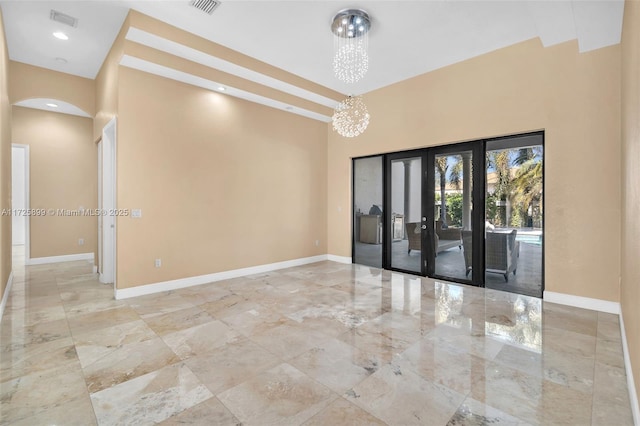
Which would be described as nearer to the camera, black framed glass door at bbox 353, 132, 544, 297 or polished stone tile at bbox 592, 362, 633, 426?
polished stone tile at bbox 592, 362, 633, 426

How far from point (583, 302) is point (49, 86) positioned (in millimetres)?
9224

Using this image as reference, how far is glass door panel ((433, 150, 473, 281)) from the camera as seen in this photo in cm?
495

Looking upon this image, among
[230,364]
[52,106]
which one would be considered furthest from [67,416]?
[52,106]

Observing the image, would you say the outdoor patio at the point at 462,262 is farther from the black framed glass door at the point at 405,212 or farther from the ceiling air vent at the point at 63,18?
the ceiling air vent at the point at 63,18

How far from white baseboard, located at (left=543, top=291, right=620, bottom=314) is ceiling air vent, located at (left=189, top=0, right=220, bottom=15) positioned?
19.1ft

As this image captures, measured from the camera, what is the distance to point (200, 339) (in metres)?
2.97

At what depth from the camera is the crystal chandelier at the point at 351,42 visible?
3.73 meters

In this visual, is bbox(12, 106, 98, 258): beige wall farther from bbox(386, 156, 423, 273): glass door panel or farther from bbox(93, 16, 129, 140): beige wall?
bbox(386, 156, 423, 273): glass door panel

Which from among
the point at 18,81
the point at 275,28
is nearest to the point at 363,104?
the point at 275,28

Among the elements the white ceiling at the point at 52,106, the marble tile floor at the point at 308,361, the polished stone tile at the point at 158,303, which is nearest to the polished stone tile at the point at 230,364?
the marble tile floor at the point at 308,361

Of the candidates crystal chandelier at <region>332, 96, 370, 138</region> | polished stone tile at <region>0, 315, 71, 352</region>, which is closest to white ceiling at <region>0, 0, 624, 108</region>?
crystal chandelier at <region>332, 96, 370, 138</region>

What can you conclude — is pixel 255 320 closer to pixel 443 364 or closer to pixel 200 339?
pixel 200 339

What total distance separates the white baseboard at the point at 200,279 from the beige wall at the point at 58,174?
2917mm

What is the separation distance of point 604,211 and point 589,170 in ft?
1.80
